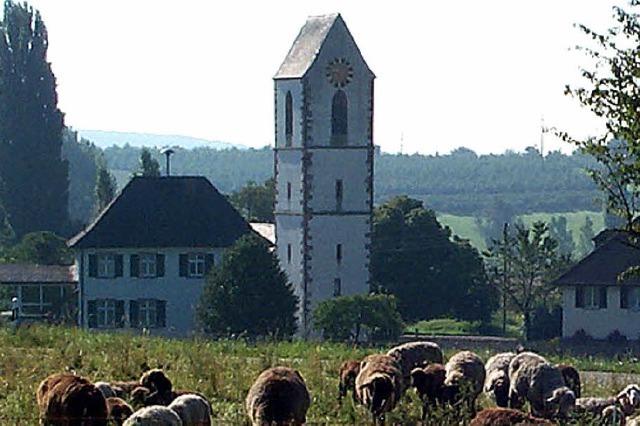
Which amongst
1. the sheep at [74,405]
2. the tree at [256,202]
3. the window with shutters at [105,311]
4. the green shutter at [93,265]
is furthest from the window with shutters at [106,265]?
the sheep at [74,405]

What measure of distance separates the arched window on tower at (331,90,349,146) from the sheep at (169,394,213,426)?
6340cm

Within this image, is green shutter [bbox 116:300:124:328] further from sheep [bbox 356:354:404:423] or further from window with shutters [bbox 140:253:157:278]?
sheep [bbox 356:354:404:423]

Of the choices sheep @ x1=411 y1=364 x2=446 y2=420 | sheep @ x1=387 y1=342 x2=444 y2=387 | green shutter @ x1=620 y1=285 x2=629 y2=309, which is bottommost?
sheep @ x1=411 y1=364 x2=446 y2=420

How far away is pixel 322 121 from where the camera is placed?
3359 inches

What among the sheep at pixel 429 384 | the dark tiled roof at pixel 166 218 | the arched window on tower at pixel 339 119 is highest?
the arched window on tower at pixel 339 119

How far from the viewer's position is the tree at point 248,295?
230 feet

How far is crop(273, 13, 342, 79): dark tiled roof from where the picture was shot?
85.7 meters

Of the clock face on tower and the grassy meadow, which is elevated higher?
the clock face on tower

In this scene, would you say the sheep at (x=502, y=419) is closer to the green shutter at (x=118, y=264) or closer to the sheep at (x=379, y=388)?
the sheep at (x=379, y=388)

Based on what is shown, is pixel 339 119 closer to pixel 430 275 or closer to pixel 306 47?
pixel 306 47

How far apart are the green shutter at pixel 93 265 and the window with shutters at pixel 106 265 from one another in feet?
0.46

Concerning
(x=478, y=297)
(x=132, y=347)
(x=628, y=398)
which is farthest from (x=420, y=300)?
(x=628, y=398)

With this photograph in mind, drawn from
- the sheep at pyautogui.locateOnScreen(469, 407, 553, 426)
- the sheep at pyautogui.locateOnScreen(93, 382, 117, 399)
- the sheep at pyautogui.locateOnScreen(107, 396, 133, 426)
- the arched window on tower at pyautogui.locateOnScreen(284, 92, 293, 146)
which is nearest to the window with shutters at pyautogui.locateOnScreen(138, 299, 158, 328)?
the arched window on tower at pyautogui.locateOnScreen(284, 92, 293, 146)

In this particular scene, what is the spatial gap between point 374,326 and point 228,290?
5.86 metres
